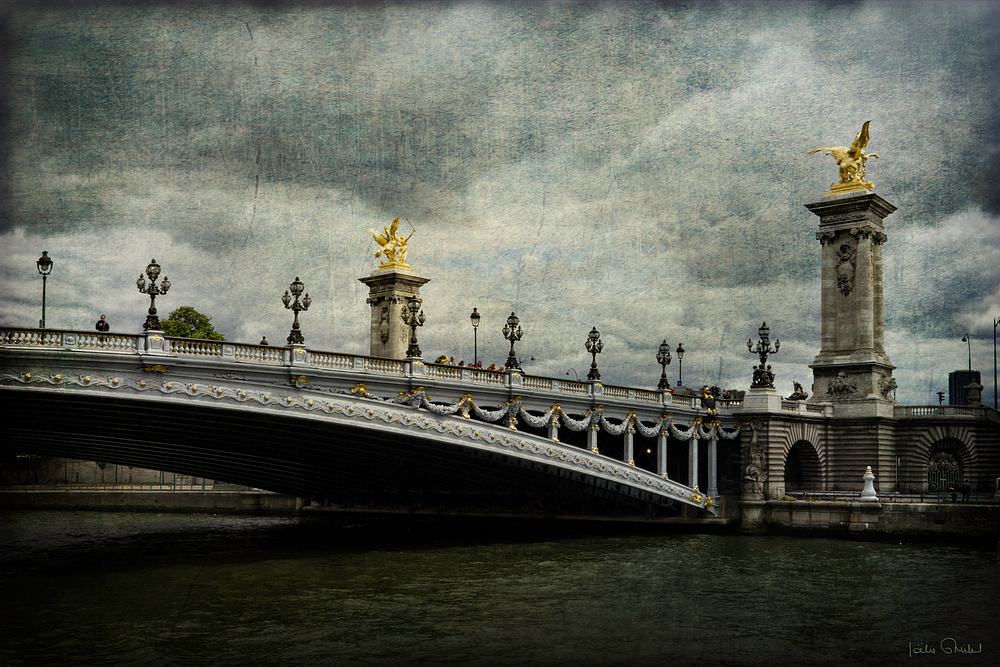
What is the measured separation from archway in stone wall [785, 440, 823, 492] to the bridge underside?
336 inches

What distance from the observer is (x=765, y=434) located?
49688 millimetres

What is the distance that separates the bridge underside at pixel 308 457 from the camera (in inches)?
1331

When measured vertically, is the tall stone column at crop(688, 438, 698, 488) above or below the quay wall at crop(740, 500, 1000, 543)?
above

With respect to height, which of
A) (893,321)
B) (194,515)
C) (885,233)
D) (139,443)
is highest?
(885,233)

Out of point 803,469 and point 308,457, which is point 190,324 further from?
point 803,469

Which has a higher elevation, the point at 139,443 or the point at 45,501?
the point at 139,443

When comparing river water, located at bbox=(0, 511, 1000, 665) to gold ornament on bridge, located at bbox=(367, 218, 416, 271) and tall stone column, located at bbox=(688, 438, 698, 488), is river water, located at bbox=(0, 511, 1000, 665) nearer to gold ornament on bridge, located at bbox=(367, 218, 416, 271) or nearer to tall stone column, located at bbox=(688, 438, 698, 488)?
tall stone column, located at bbox=(688, 438, 698, 488)

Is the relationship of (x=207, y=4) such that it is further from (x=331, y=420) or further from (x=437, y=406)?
(x=437, y=406)

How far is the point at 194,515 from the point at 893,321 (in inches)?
1583

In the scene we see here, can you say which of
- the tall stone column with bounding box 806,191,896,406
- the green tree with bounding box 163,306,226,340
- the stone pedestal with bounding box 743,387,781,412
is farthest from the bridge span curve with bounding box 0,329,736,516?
the green tree with bounding box 163,306,226,340

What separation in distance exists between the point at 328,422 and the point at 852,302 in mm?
31518

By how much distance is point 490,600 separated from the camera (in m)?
28.0

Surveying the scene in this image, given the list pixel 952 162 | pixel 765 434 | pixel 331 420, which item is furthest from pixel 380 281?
pixel 952 162

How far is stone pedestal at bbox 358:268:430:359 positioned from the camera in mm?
71250
